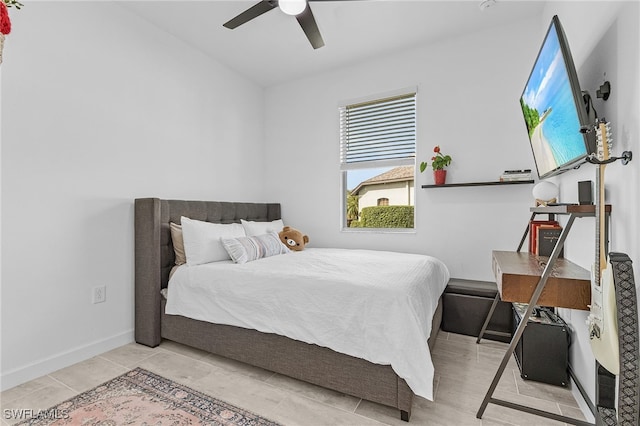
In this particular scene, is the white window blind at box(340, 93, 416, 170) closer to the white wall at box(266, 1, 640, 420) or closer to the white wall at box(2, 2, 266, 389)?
the white wall at box(266, 1, 640, 420)

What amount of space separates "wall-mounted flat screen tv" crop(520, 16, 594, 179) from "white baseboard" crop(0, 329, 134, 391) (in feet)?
10.8

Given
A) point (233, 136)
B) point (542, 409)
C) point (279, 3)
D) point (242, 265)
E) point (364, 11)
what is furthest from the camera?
point (233, 136)

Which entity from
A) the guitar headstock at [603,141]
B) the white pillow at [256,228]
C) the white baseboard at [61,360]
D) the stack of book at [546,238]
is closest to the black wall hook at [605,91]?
the guitar headstock at [603,141]

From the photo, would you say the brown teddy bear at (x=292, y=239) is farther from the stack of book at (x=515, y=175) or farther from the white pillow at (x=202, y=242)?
the stack of book at (x=515, y=175)

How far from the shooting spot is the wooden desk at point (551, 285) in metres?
1.38

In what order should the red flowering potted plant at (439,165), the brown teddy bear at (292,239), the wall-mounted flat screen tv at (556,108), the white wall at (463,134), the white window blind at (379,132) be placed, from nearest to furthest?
the wall-mounted flat screen tv at (556,108) < the white wall at (463,134) < the red flowering potted plant at (439,165) < the brown teddy bear at (292,239) < the white window blind at (379,132)

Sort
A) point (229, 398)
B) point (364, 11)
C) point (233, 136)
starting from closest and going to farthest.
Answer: point (229, 398), point (364, 11), point (233, 136)

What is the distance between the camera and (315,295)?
5.98ft

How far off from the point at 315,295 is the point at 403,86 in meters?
2.60

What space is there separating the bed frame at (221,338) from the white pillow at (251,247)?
0.53 m

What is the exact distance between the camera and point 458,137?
308 centimetres

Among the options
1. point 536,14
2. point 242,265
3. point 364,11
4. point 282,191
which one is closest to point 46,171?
point 242,265

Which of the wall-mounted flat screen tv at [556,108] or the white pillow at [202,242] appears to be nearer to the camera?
the wall-mounted flat screen tv at [556,108]

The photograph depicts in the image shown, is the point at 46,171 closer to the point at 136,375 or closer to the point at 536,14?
the point at 136,375
